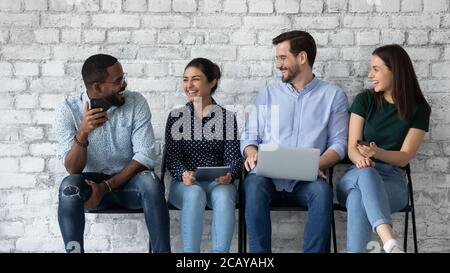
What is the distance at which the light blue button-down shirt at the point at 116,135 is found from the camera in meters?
2.98

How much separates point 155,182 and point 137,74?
2.31 ft

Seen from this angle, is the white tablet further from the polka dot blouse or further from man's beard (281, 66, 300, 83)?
man's beard (281, 66, 300, 83)

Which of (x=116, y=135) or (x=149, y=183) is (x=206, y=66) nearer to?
(x=116, y=135)

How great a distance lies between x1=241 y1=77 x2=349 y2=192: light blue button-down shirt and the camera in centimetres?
310

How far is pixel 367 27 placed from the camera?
10.9 ft

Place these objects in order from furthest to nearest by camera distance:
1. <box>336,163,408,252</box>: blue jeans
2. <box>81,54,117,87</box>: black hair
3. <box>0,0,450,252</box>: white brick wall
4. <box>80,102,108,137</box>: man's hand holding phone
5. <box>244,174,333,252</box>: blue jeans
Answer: <box>0,0,450,252</box>: white brick wall → <box>81,54,117,87</box>: black hair → <box>80,102,108,137</box>: man's hand holding phone → <box>244,174,333,252</box>: blue jeans → <box>336,163,408,252</box>: blue jeans

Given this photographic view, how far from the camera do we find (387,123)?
3.06 meters

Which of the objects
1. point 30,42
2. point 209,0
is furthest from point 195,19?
point 30,42

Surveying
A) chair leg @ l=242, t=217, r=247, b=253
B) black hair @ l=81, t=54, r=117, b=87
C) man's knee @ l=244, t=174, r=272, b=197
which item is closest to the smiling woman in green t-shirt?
man's knee @ l=244, t=174, r=272, b=197

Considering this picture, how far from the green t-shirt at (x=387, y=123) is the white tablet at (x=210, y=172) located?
686 millimetres

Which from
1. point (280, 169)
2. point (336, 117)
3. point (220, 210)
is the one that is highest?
point (336, 117)

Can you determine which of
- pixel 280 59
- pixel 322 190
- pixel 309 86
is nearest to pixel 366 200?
pixel 322 190

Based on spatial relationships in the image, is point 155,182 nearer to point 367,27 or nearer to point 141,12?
point 141,12

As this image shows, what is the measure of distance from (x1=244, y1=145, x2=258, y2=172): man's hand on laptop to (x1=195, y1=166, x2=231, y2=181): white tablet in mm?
86
